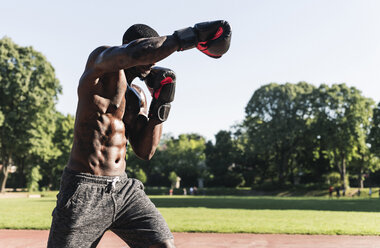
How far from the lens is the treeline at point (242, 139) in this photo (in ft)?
110

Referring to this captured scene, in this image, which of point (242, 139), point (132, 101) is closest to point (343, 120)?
point (242, 139)

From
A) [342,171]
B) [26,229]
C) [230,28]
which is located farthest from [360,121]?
[230,28]

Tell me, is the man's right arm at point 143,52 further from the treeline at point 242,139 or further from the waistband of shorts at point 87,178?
the treeline at point 242,139

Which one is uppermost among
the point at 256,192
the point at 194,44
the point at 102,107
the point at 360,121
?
the point at 360,121

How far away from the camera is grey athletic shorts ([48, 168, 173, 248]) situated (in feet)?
8.28

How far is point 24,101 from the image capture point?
110 ft

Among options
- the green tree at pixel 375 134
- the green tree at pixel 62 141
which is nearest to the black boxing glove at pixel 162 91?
the green tree at pixel 375 134

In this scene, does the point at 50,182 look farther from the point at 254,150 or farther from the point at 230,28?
the point at 230,28

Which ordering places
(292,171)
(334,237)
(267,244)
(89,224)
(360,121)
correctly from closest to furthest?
(89,224) → (267,244) → (334,237) → (360,121) → (292,171)

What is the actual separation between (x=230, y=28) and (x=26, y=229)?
9278 mm

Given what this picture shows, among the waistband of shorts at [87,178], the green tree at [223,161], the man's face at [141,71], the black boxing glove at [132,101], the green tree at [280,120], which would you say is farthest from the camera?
the green tree at [223,161]

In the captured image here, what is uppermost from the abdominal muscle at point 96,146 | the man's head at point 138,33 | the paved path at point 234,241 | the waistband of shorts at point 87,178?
the man's head at point 138,33

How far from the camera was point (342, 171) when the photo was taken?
44.2 meters

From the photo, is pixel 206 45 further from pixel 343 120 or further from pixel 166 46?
pixel 343 120
